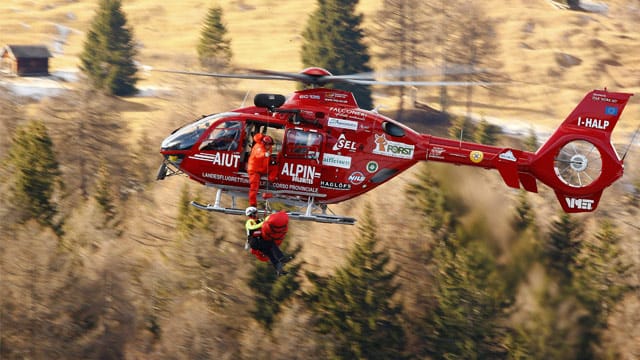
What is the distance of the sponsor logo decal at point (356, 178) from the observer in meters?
23.3

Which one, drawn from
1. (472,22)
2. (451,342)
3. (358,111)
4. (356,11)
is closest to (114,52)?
(356,11)

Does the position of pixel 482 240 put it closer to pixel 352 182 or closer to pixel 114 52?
pixel 352 182

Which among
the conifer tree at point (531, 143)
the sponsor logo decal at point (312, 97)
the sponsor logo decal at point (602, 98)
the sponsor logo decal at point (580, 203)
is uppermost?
the sponsor logo decal at point (602, 98)

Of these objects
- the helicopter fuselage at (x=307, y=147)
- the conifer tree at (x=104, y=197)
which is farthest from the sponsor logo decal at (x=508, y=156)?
the conifer tree at (x=104, y=197)

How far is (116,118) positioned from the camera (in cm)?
6112

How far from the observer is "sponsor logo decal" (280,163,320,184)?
2269 centimetres

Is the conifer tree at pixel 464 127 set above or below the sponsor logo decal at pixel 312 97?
below

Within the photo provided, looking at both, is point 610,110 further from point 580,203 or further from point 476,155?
point 476,155

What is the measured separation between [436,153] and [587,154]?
4.00 meters

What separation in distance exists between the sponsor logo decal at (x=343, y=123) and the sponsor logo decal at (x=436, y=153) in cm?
205

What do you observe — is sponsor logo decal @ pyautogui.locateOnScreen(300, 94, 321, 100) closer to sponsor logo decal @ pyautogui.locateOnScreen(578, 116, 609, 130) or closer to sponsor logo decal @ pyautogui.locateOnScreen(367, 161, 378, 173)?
sponsor logo decal @ pyautogui.locateOnScreen(367, 161, 378, 173)

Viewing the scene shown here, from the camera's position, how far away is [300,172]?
896 inches

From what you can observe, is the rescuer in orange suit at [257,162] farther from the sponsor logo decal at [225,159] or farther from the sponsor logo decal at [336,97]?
the sponsor logo decal at [336,97]

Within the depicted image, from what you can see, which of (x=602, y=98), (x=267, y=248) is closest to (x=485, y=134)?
(x=602, y=98)
